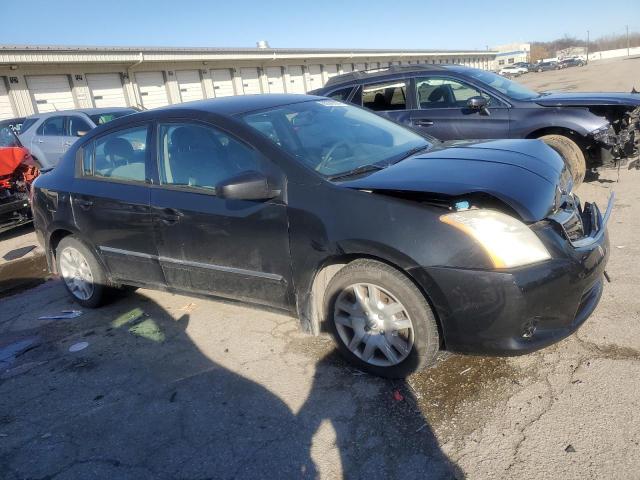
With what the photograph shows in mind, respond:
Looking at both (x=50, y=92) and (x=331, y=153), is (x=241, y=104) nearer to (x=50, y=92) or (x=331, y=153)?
(x=331, y=153)

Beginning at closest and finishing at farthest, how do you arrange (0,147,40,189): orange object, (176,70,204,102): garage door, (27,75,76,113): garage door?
(0,147,40,189): orange object → (27,75,76,113): garage door → (176,70,204,102): garage door

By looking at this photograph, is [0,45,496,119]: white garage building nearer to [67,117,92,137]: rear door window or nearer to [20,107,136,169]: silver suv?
[20,107,136,169]: silver suv

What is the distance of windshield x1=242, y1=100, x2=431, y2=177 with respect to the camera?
10.4 ft

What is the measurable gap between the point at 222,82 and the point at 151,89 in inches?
206

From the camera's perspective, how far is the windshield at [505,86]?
6441 mm

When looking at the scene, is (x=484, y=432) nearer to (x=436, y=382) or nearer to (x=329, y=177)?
(x=436, y=382)

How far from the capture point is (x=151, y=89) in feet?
77.7

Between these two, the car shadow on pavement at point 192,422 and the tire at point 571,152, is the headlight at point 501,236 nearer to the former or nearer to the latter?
the car shadow on pavement at point 192,422

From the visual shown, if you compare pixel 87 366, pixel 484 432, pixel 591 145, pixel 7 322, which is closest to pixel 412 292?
pixel 484 432

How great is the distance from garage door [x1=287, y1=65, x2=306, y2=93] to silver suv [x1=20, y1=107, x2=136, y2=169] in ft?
77.2

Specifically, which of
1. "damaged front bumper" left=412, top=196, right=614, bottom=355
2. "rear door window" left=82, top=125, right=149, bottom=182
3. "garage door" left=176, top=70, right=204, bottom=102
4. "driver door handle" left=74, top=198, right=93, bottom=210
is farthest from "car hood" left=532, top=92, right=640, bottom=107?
"garage door" left=176, top=70, right=204, bottom=102

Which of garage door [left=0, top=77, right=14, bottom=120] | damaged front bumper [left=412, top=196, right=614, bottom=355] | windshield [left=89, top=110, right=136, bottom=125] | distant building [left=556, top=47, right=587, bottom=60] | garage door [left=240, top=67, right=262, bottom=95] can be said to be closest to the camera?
damaged front bumper [left=412, top=196, right=614, bottom=355]

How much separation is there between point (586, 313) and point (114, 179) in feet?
11.3

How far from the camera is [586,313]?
2695 mm
